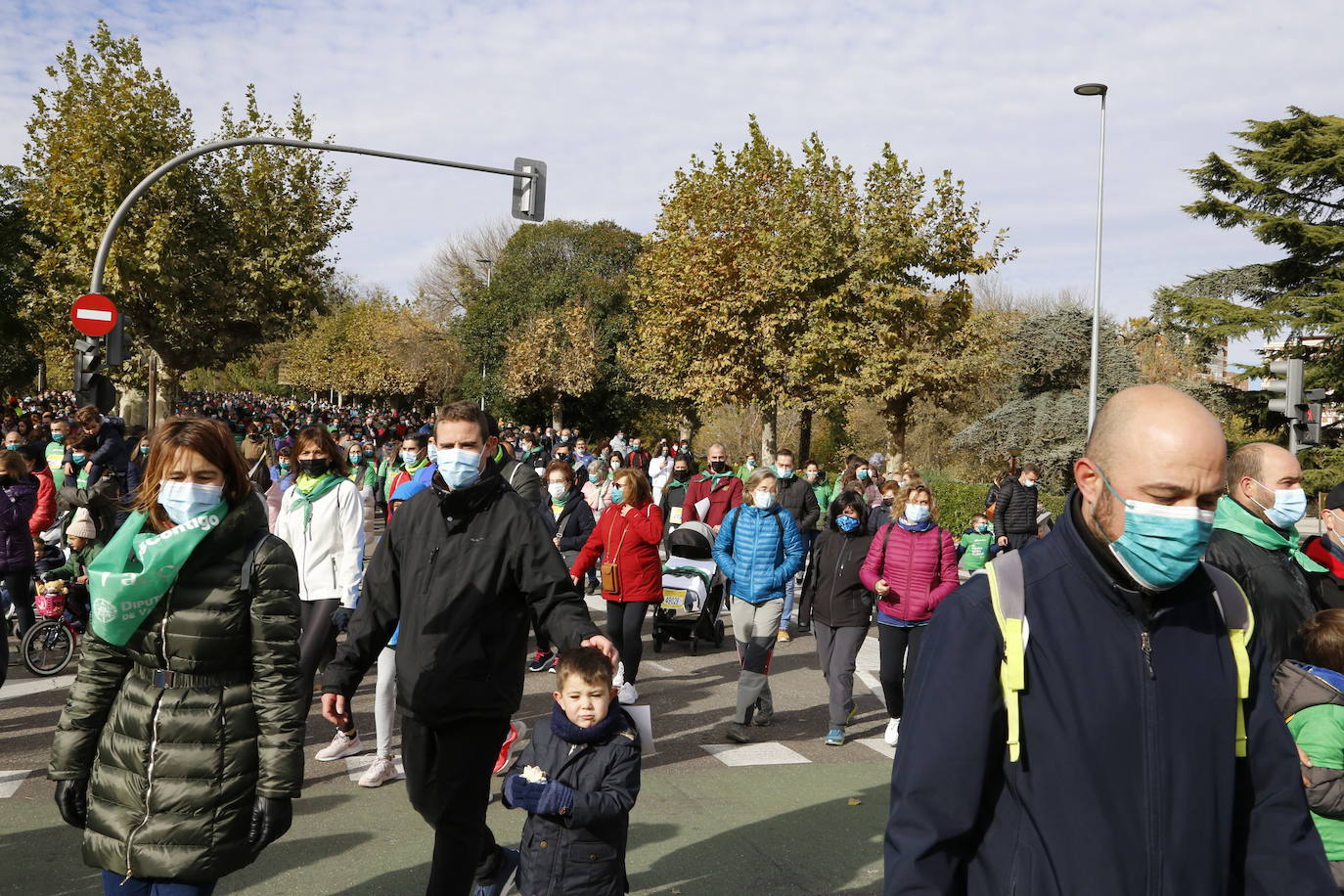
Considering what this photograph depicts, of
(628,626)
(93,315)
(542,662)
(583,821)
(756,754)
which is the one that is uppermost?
(93,315)

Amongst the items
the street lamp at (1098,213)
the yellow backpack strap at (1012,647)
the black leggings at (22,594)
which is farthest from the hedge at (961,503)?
the yellow backpack strap at (1012,647)

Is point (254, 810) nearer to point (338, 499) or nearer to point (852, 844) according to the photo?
point (852, 844)

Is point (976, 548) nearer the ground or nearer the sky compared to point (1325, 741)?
nearer the ground

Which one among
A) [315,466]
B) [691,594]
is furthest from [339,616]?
[691,594]

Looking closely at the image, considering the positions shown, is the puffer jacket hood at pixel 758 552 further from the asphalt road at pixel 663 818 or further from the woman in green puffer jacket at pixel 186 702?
the woman in green puffer jacket at pixel 186 702

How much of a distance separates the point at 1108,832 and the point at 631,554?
640 cm

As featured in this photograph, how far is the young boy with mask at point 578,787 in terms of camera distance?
3.90 metres

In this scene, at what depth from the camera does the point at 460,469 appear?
427cm

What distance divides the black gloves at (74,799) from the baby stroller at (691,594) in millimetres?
7506

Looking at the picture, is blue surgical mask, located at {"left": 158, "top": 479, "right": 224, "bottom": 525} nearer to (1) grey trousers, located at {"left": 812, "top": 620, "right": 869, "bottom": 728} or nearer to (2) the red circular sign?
(1) grey trousers, located at {"left": 812, "top": 620, "right": 869, "bottom": 728}

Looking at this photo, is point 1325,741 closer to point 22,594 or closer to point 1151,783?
point 1151,783

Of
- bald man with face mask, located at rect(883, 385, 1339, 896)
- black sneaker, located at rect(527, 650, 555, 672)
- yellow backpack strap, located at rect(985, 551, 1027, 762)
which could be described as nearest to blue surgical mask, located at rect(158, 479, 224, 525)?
bald man with face mask, located at rect(883, 385, 1339, 896)

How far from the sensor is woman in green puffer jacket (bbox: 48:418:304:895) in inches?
124

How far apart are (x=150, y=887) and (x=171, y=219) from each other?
25.9 metres
